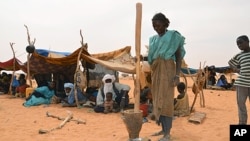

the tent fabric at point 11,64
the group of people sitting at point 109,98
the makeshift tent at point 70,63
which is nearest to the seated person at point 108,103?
the group of people sitting at point 109,98

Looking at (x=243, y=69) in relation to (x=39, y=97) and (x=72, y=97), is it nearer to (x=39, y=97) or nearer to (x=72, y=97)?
(x=72, y=97)

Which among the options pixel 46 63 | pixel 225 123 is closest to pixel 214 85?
pixel 46 63

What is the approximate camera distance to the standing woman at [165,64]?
4.46 meters

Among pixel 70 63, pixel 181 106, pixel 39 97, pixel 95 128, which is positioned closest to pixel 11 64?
pixel 39 97

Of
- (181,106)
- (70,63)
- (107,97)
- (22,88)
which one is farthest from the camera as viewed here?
(22,88)

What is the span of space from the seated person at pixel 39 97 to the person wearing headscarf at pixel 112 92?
2710 mm

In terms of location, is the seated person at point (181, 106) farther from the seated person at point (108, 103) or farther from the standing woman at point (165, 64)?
the standing woman at point (165, 64)

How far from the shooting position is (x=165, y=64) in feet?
14.7

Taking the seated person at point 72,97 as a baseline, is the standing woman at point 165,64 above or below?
above

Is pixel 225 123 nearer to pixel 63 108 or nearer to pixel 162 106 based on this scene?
pixel 162 106

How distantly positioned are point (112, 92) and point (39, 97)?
10.9 ft

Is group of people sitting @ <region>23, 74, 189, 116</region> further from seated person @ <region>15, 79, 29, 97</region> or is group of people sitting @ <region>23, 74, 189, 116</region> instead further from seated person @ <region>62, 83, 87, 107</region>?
seated person @ <region>15, 79, 29, 97</region>

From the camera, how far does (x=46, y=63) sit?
11805mm

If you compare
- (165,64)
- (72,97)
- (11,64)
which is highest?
(11,64)
